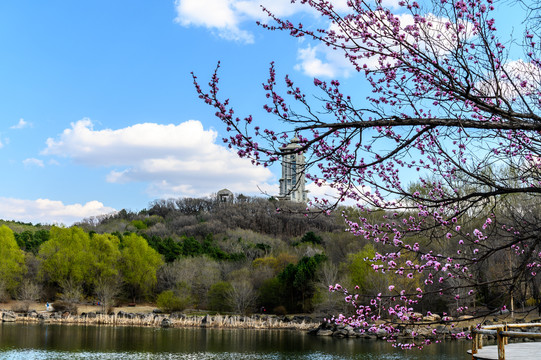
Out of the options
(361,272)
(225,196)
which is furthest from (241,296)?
(225,196)

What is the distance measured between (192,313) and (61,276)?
15588mm

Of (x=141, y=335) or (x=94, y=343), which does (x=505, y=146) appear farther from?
(x=141, y=335)

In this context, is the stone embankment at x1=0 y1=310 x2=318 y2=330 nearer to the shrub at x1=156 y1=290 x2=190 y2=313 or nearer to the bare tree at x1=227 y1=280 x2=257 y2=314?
the bare tree at x1=227 y1=280 x2=257 y2=314

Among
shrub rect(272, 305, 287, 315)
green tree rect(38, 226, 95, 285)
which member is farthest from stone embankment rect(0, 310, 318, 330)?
green tree rect(38, 226, 95, 285)

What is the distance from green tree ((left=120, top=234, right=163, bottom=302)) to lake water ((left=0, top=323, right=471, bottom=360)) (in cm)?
1722

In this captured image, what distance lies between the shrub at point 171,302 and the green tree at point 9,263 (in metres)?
15.9

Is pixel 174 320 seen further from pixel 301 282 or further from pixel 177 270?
pixel 301 282

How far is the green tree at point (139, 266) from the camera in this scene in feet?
193

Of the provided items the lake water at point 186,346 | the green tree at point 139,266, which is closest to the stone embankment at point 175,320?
the lake water at point 186,346

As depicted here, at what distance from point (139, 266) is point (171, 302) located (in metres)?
7.65

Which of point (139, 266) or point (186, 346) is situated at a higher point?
point (139, 266)

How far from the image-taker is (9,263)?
56.0 m

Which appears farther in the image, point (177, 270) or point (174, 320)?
point (177, 270)

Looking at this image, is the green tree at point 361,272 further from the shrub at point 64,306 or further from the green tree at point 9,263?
the green tree at point 9,263
